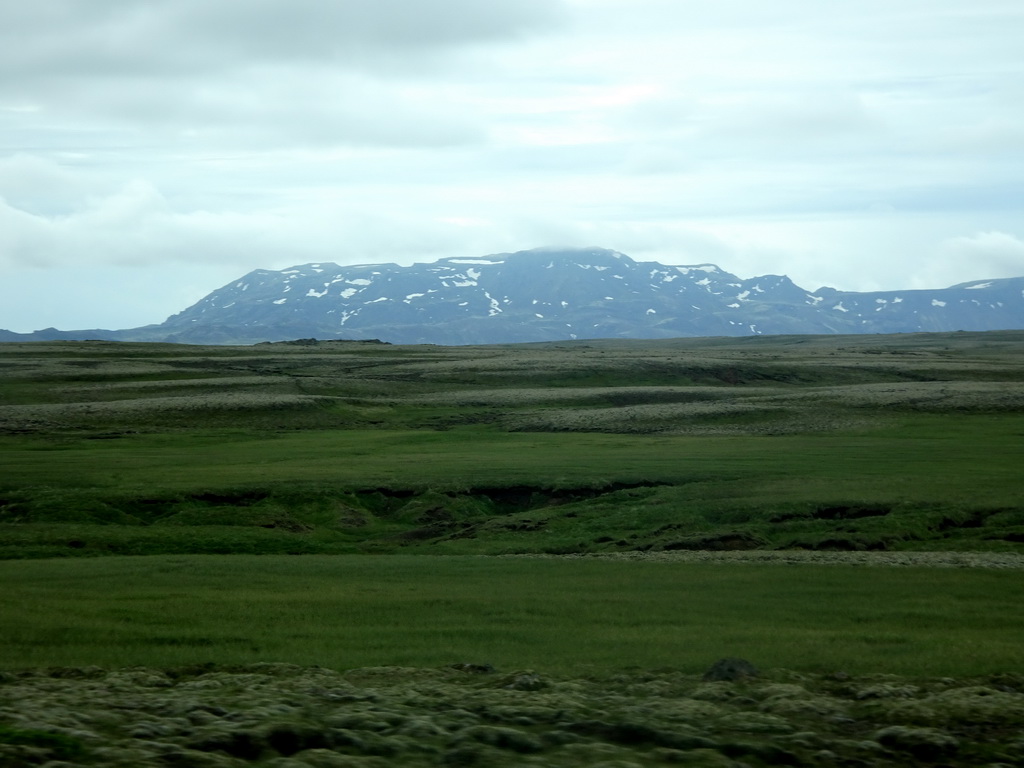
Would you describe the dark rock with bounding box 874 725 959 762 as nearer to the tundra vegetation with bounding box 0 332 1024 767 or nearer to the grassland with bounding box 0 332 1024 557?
the tundra vegetation with bounding box 0 332 1024 767

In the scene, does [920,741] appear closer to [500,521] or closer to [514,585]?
[514,585]

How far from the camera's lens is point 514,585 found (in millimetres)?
27500

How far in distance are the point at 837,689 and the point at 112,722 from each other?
1084cm

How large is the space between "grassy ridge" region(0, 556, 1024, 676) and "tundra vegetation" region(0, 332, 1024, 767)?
12cm

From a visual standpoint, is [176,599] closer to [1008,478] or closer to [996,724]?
[996,724]

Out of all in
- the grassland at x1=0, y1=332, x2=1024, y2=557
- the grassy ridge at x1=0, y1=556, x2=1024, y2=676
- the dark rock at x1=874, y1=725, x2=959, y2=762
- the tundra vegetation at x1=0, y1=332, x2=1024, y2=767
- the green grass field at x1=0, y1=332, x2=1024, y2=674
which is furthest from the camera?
the grassland at x1=0, y1=332, x2=1024, y2=557

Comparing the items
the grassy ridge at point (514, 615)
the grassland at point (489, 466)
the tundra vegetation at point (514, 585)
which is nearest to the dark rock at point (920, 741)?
the tundra vegetation at point (514, 585)

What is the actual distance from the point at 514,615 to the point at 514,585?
4.32 metres

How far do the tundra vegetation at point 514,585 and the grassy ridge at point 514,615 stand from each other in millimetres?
117

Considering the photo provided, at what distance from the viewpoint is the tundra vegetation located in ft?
44.6

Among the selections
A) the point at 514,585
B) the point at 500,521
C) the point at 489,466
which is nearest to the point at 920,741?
the point at 514,585

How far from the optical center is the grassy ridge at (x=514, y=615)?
61.9 feet

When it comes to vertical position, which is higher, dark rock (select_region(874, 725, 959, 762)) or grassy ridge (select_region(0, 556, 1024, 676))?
dark rock (select_region(874, 725, 959, 762))

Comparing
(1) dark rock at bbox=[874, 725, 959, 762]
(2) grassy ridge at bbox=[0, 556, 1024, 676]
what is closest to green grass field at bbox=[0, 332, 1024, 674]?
(2) grassy ridge at bbox=[0, 556, 1024, 676]
